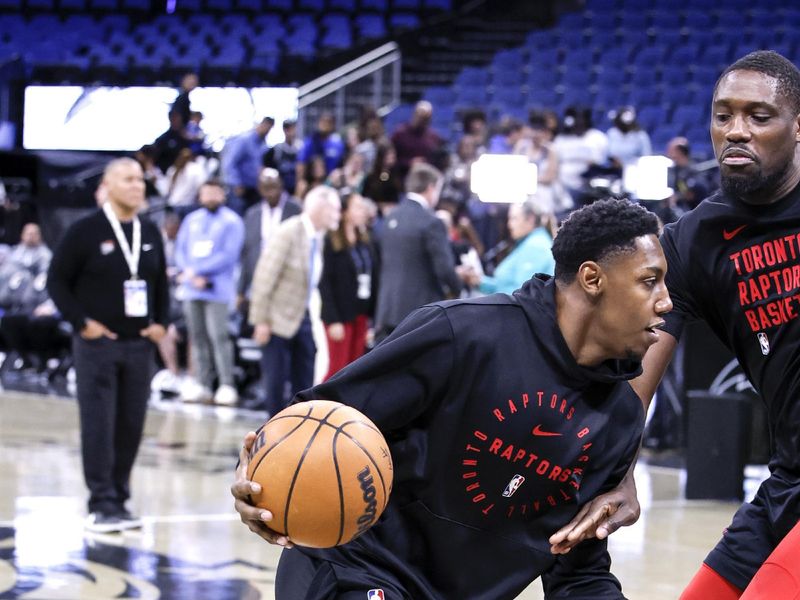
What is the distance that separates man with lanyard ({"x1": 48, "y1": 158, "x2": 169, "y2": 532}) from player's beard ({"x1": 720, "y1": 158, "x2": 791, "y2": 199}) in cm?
439

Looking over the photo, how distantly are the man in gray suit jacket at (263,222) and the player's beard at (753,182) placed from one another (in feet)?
29.3

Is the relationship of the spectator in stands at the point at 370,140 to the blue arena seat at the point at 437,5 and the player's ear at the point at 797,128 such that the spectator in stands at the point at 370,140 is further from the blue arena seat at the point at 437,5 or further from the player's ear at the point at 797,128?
the player's ear at the point at 797,128

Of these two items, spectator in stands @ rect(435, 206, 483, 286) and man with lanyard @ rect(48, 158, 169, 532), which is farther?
spectator in stands @ rect(435, 206, 483, 286)

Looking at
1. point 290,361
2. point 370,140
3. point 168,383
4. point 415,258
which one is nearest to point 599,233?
point 415,258

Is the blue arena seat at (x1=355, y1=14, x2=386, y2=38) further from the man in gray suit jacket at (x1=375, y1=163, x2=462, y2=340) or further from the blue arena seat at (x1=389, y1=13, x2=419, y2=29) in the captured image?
the man in gray suit jacket at (x1=375, y1=163, x2=462, y2=340)

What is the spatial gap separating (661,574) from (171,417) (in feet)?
21.0

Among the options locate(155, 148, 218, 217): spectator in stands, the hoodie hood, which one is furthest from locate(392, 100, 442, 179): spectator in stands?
the hoodie hood

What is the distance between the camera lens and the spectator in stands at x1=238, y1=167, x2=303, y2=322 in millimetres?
12344

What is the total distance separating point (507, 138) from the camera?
599 inches

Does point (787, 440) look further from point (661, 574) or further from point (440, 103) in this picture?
point (440, 103)

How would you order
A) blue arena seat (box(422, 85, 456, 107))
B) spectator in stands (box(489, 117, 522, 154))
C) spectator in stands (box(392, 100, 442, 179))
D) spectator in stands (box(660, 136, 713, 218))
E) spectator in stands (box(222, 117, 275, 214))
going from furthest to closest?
blue arena seat (box(422, 85, 456, 107)) < spectator in stands (box(222, 117, 275, 214)) < spectator in stands (box(392, 100, 442, 179)) < spectator in stands (box(489, 117, 522, 154)) < spectator in stands (box(660, 136, 713, 218))

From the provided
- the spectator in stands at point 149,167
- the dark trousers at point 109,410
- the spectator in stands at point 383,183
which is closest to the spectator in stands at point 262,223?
the spectator in stands at point 383,183

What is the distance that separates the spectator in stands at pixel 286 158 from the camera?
16.5 meters

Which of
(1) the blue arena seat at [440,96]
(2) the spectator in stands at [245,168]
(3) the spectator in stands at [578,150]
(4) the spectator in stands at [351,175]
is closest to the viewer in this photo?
(4) the spectator in stands at [351,175]
